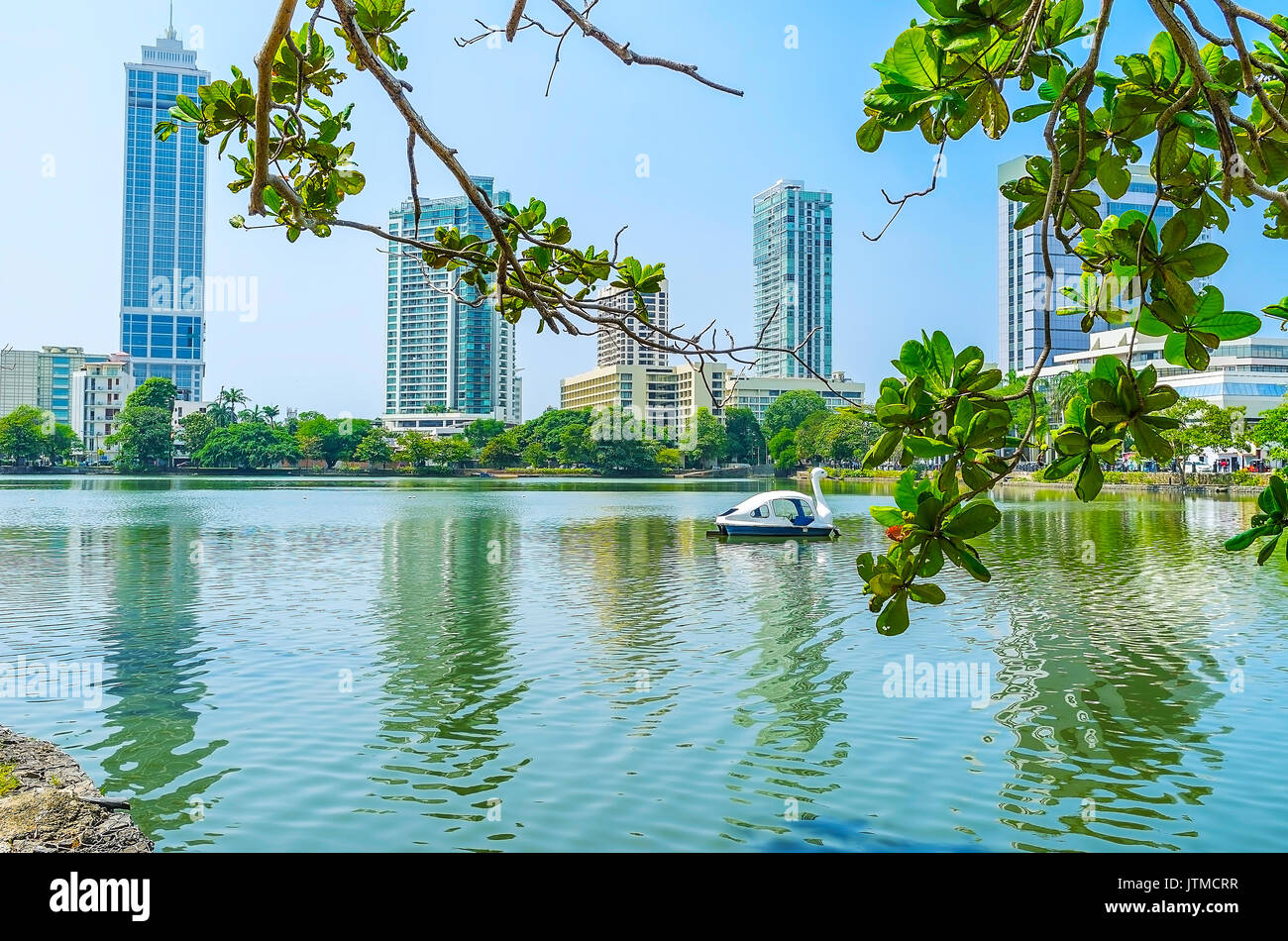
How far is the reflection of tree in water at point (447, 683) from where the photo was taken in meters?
7.70

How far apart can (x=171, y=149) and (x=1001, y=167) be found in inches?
6204

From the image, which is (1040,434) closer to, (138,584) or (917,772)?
(917,772)

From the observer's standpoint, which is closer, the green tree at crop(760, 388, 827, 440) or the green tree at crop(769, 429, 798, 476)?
the green tree at crop(769, 429, 798, 476)

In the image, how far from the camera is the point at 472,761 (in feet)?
26.8

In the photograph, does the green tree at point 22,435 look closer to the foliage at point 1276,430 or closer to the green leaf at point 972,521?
the foliage at point 1276,430

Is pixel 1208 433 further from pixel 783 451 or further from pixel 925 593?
pixel 783 451

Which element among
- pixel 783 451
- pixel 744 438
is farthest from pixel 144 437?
pixel 783 451

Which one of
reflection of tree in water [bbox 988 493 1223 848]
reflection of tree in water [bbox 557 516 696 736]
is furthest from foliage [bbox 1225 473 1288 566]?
reflection of tree in water [bbox 557 516 696 736]

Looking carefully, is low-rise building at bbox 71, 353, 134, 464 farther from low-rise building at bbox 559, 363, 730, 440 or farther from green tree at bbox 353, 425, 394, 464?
low-rise building at bbox 559, 363, 730, 440

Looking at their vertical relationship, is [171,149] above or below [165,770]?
above

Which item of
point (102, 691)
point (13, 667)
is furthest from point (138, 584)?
point (102, 691)

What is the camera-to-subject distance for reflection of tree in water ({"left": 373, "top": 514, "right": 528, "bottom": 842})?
7695 mm

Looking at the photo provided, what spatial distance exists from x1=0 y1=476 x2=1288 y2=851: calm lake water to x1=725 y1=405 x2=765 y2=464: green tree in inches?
4308
